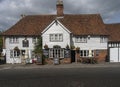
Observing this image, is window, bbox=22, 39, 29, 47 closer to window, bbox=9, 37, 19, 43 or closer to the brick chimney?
window, bbox=9, 37, 19, 43

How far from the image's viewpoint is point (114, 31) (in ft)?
182

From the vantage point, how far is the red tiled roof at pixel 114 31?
5333 centimetres

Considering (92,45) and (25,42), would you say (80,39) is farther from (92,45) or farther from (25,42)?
(25,42)

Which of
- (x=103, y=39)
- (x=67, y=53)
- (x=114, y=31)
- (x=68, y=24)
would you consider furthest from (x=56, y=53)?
(x=114, y=31)

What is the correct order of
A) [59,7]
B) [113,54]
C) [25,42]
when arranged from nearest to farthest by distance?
[25,42] → [113,54] → [59,7]

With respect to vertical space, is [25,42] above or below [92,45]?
above

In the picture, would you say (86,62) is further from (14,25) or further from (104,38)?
(14,25)

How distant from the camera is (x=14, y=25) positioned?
50.5 m

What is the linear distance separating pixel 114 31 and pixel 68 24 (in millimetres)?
10871

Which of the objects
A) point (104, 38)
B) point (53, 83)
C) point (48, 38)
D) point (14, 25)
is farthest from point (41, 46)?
point (53, 83)

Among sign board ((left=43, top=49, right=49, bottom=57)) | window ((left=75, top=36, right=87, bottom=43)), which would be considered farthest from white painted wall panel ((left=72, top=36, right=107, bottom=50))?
sign board ((left=43, top=49, right=49, bottom=57))

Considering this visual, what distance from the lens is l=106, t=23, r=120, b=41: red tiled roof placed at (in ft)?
175

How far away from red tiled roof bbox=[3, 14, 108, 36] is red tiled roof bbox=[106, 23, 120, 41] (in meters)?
5.03

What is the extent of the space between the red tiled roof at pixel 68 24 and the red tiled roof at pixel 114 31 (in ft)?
16.5
